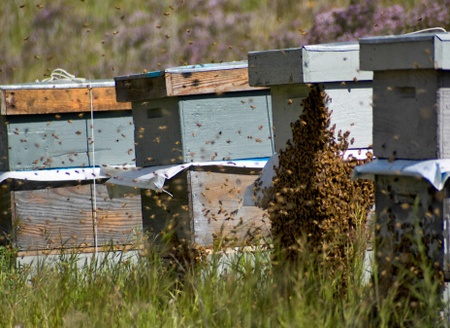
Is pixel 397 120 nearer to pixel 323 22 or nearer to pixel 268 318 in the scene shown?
pixel 268 318

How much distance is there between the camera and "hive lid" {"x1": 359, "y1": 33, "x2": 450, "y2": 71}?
3719 mm

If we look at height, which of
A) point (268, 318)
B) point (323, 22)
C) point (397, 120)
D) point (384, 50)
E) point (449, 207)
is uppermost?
point (323, 22)

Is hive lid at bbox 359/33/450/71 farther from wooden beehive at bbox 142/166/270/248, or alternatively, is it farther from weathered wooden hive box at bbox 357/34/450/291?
wooden beehive at bbox 142/166/270/248

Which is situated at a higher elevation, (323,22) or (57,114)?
(323,22)

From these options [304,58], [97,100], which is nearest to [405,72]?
[304,58]

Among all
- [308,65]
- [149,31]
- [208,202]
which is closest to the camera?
[308,65]

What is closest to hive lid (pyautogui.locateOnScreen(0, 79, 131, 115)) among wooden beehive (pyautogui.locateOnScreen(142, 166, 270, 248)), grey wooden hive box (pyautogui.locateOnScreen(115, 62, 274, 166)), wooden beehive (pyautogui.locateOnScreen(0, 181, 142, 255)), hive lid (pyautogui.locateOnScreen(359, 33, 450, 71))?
wooden beehive (pyautogui.locateOnScreen(0, 181, 142, 255))

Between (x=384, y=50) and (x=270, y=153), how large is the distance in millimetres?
2446

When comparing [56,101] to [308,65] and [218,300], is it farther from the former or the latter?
[218,300]

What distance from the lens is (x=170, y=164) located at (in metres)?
6.17

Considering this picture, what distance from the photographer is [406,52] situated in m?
3.83

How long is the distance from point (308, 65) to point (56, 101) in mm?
3160

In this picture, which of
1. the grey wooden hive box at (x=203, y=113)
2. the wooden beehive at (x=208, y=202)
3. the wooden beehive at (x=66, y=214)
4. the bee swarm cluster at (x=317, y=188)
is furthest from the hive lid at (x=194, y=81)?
the wooden beehive at (x=66, y=214)

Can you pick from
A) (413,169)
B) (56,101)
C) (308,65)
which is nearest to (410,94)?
(413,169)
